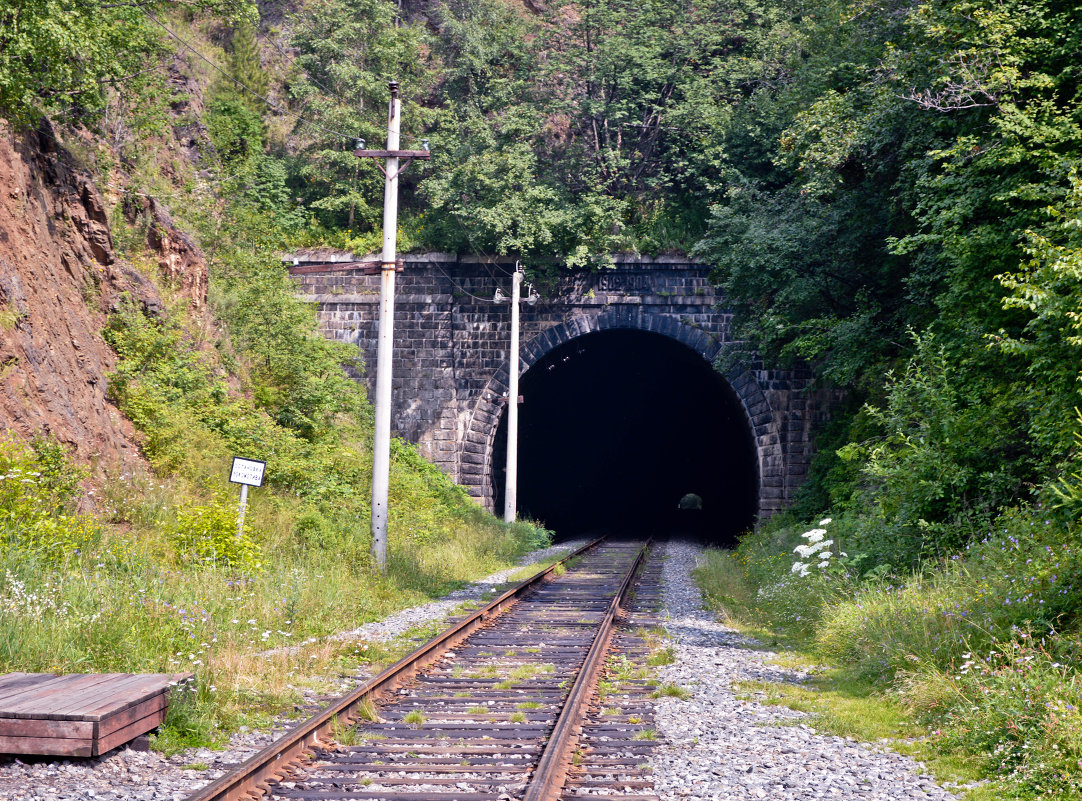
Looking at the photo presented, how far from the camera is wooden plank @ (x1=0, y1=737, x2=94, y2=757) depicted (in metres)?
5.13

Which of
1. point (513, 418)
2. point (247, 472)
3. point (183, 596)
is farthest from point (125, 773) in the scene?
point (513, 418)

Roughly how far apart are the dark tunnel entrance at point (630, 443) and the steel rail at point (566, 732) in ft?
61.2

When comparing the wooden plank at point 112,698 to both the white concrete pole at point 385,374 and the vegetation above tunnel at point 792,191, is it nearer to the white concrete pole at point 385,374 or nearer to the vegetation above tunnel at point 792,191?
the vegetation above tunnel at point 792,191

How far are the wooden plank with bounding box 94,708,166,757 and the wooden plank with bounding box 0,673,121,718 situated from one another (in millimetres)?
433

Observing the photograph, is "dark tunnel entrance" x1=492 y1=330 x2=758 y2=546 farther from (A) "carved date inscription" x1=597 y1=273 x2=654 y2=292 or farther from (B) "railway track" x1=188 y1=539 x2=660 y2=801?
(B) "railway track" x1=188 y1=539 x2=660 y2=801

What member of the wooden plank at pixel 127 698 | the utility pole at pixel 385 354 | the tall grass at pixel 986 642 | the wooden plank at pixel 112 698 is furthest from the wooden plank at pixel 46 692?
the utility pole at pixel 385 354

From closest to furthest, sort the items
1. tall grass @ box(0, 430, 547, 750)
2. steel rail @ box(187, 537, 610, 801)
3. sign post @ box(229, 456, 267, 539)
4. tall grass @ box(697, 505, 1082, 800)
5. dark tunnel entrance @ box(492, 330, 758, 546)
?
steel rail @ box(187, 537, 610, 801), tall grass @ box(697, 505, 1082, 800), tall grass @ box(0, 430, 547, 750), sign post @ box(229, 456, 267, 539), dark tunnel entrance @ box(492, 330, 758, 546)

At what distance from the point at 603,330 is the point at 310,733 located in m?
21.2

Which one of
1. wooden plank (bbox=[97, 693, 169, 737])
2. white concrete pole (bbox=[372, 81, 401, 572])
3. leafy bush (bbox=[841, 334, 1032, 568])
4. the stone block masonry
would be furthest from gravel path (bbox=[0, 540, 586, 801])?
the stone block masonry

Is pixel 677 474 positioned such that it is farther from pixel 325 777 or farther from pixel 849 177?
pixel 325 777

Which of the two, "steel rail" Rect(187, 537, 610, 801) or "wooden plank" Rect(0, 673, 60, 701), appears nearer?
"steel rail" Rect(187, 537, 610, 801)

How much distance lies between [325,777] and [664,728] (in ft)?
7.86

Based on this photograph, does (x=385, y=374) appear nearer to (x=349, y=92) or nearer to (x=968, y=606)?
(x=968, y=606)

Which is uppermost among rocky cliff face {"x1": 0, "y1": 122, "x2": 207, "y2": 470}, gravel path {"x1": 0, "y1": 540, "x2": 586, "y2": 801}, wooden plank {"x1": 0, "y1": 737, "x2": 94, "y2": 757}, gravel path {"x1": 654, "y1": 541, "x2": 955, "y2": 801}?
rocky cliff face {"x1": 0, "y1": 122, "x2": 207, "y2": 470}
